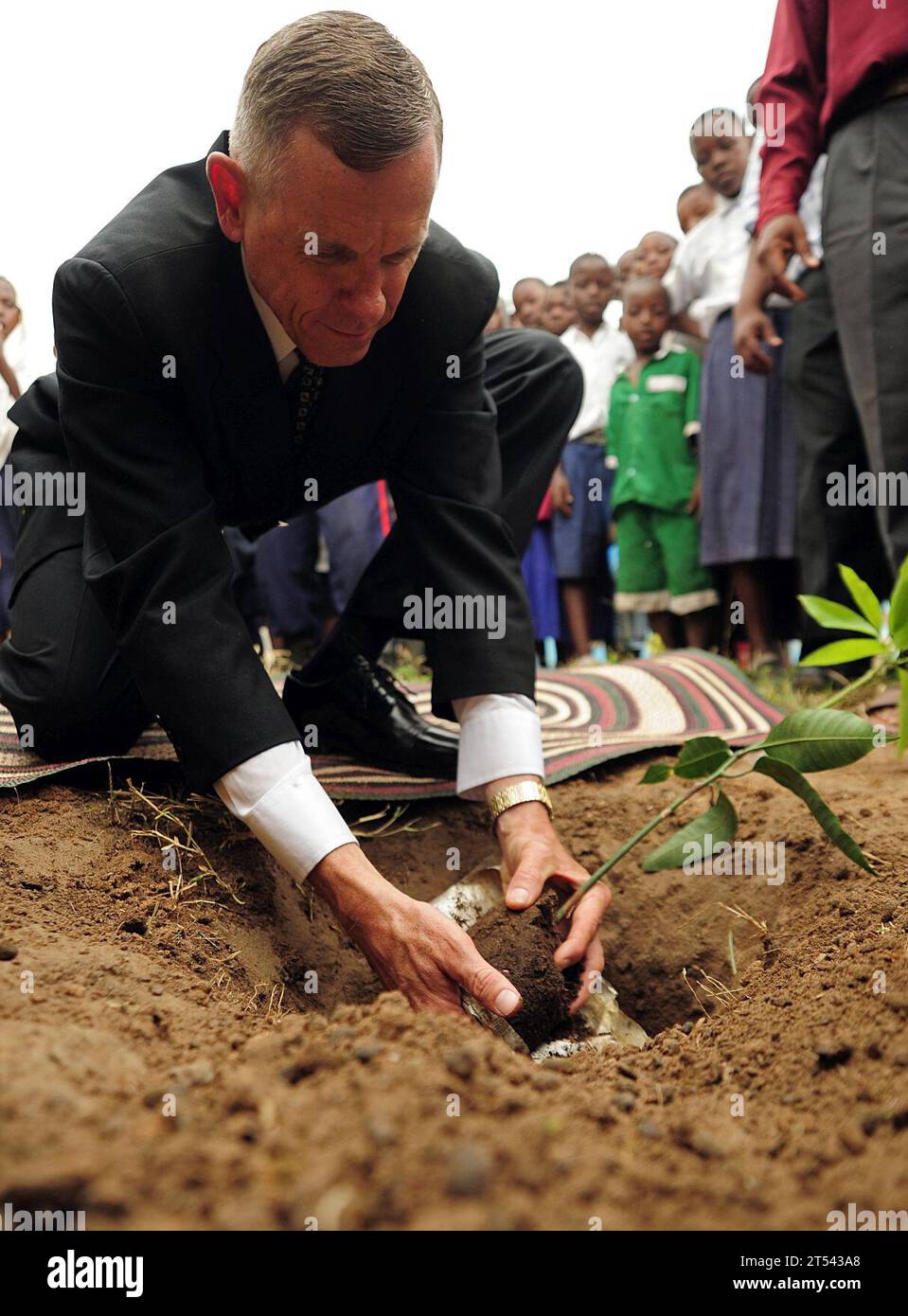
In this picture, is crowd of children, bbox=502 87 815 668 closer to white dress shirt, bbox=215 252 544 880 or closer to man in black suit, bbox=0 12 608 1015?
man in black suit, bbox=0 12 608 1015

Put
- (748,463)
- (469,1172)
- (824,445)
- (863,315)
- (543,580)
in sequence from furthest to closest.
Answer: (543,580) → (748,463) → (824,445) → (863,315) → (469,1172)

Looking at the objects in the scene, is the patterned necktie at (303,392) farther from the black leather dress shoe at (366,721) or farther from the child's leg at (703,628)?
the child's leg at (703,628)

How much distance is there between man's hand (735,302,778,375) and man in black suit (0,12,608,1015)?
1.18m

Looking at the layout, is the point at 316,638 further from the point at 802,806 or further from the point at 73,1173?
the point at 73,1173

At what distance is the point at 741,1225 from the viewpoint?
2.05 ft

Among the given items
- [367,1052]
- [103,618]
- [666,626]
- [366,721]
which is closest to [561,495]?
[666,626]

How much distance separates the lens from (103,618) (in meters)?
1.88

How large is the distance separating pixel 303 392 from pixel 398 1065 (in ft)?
3.78

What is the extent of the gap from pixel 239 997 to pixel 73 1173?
558 millimetres

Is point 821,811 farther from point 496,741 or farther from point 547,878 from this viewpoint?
point 496,741

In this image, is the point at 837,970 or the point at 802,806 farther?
the point at 802,806

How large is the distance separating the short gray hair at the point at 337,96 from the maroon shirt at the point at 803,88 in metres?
1.46

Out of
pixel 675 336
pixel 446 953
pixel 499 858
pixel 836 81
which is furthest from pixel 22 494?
pixel 675 336

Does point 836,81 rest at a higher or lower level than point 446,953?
higher
